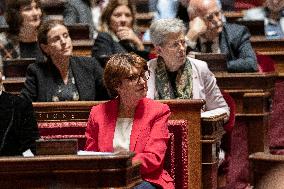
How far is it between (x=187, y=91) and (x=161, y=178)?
23.5 inches

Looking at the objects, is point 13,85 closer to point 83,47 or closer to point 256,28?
point 83,47

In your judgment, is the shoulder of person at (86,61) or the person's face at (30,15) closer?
the shoulder of person at (86,61)

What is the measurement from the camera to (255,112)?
3502 mm

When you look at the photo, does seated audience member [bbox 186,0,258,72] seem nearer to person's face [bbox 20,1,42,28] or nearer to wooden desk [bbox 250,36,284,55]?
wooden desk [bbox 250,36,284,55]

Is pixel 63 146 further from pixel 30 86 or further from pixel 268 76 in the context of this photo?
pixel 268 76

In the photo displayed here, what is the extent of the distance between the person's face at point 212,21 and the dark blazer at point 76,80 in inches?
25.8

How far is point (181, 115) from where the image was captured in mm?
2824

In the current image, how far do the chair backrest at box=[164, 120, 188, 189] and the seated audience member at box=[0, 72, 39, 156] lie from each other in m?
0.46

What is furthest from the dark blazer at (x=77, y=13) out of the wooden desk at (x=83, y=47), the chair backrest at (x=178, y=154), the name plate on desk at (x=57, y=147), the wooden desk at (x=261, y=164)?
the wooden desk at (x=261, y=164)

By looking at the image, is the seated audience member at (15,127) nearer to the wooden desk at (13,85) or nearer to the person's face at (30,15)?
the wooden desk at (13,85)

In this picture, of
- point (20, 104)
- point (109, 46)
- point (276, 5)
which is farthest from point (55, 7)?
point (20, 104)

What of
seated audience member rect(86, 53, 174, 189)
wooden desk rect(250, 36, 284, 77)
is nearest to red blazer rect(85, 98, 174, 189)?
seated audience member rect(86, 53, 174, 189)

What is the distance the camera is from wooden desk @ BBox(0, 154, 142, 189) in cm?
216

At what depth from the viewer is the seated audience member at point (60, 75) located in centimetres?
317
